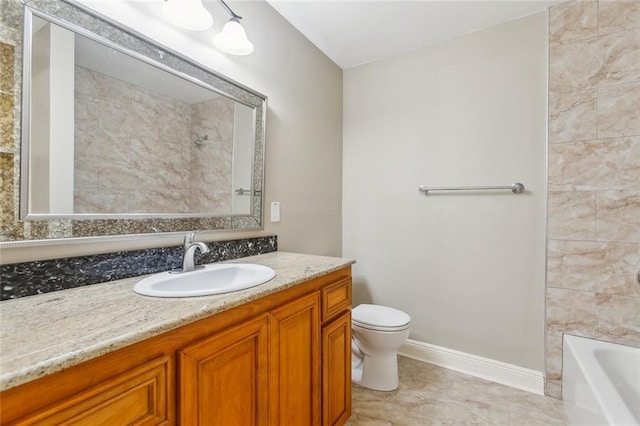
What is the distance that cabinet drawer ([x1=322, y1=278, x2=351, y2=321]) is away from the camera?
1.28 metres

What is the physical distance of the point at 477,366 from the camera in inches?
77.2

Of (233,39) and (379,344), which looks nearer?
(233,39)

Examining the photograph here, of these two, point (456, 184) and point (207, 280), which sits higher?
point (456, 184)

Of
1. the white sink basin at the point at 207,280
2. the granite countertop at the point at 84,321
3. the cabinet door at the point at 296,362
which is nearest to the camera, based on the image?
the granite countertop at the point at 84,321

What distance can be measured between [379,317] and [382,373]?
1.09 feet

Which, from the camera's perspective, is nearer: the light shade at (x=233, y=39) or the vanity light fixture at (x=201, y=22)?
the vanity light fixture at (x=201, y=22)

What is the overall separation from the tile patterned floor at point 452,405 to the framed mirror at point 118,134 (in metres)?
1.28

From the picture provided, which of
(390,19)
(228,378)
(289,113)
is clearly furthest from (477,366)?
(390,19)

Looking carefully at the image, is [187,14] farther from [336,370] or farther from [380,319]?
[380,319]

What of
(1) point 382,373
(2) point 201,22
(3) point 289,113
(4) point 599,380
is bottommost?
(1) point 382,373

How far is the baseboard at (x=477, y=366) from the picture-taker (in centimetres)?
180

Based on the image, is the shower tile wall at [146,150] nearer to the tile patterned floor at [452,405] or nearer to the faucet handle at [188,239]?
the faucet handle at [188,239]

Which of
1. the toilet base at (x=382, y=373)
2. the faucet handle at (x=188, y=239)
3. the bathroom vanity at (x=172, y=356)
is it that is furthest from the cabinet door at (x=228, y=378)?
the toilet base at (x=382, y=373)

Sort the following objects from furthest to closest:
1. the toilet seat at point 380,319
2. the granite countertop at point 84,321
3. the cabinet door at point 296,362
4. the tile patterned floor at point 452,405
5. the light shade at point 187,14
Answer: the toilet seat at point 380,319
the tile patterned floor at point 452,405
the light shade at point 187,14
the cabinet door at point 296,362
the granite countertop at point 84,321
